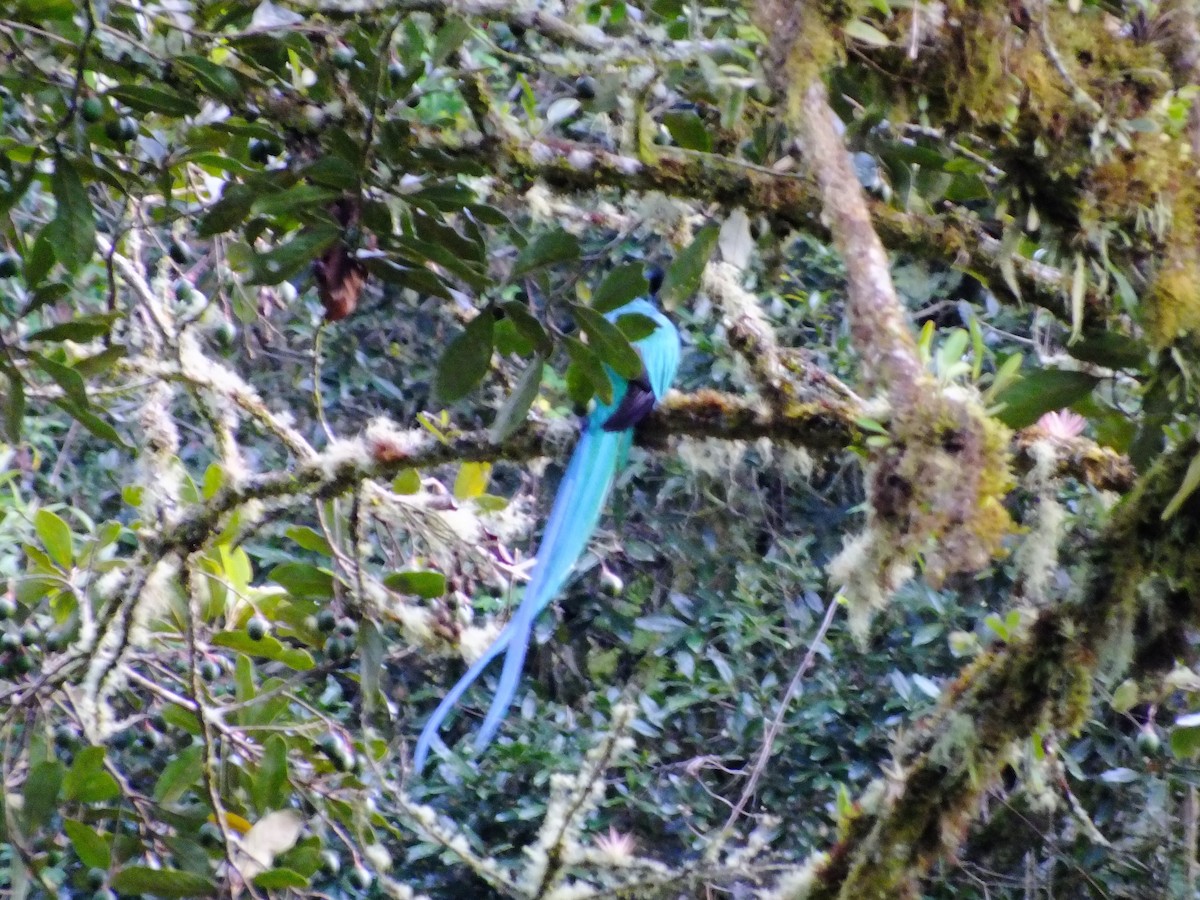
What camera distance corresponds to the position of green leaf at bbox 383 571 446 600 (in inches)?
60.1

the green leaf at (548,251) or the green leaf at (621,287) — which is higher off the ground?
the green leaf at (621,287)

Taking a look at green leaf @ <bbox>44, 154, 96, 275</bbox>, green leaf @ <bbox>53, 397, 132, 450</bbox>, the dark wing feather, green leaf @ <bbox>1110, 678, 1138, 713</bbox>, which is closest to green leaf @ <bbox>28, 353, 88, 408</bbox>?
green leaf @ <bbox>53, 397, 132, 450</bbox>

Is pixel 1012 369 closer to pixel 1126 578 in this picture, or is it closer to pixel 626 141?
pixel 1126 578

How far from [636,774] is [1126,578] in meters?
2.37

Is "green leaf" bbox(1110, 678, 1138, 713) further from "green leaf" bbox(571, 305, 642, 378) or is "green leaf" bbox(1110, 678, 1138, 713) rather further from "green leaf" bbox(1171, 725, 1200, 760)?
"green leaf" bbox(571, 305, 642, 378)

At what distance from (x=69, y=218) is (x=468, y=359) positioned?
0.55 m

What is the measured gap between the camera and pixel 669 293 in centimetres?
143

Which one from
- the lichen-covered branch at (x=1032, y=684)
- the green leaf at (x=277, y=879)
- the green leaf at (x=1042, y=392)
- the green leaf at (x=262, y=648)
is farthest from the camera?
the green leaf at (x=262, y=648)

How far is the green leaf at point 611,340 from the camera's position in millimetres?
1341

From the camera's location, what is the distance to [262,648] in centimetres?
172

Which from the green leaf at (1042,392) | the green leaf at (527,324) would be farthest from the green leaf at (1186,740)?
the green leaf at (527,324)

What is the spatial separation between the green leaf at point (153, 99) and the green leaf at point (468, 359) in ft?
1.46

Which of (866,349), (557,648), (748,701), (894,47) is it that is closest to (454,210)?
(894,47)

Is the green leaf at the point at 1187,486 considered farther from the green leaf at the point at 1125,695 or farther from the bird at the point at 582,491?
the bird at the point at 582,491
